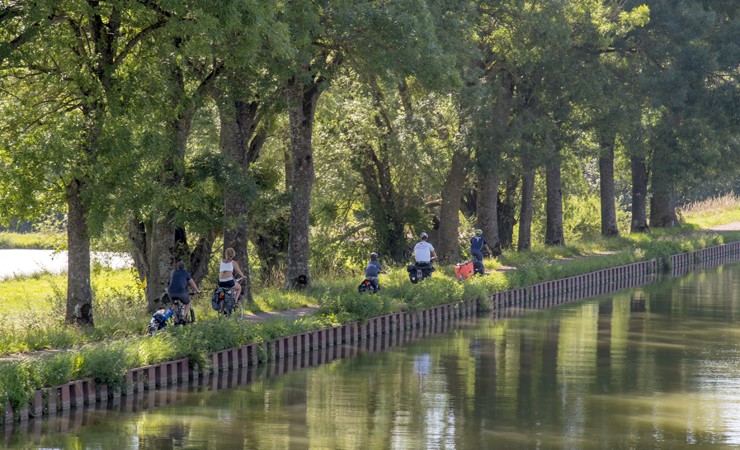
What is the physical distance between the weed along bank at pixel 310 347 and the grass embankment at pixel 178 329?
6.9 inches

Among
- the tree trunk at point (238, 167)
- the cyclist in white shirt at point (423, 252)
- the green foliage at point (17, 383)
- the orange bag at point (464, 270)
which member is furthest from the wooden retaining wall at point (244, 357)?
the tree trunk at point (238, 167)

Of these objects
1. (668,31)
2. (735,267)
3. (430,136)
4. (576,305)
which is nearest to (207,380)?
(576,305)

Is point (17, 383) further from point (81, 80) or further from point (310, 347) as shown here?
point (310, 347)

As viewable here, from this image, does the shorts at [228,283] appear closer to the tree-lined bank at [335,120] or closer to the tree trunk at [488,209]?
the tree-lined bank at [335,120]

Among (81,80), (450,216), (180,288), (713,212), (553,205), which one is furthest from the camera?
(713,212)

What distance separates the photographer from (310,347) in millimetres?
27609

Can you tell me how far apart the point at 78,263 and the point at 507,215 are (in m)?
32.3

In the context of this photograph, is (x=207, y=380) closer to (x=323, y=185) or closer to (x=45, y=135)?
(x=45, y=135)

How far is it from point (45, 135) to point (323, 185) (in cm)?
2385

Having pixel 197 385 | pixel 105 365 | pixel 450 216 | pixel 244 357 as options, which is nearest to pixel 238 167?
pixel 244 357

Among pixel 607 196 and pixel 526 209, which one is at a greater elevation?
pixel 607 196

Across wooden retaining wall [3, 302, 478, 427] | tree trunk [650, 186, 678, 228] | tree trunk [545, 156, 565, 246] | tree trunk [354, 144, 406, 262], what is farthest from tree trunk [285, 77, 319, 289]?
tree trunk [650, 186, 678, 228]

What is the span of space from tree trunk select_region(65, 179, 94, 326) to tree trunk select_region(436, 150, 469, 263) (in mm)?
21688

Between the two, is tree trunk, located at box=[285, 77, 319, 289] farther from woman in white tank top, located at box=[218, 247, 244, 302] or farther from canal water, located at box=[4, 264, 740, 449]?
woman in white tank top, located at box=[218, 247, 244, 302]
